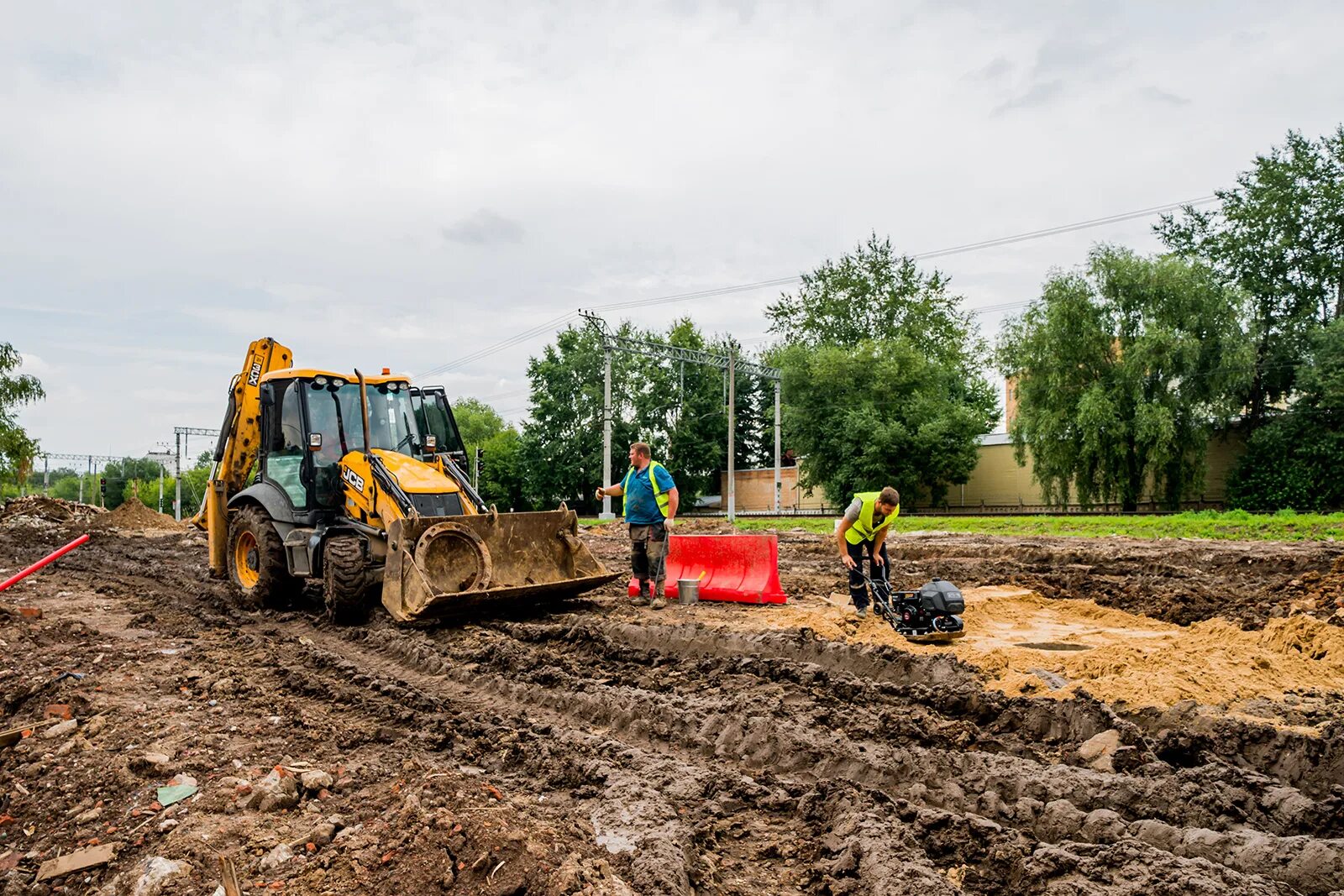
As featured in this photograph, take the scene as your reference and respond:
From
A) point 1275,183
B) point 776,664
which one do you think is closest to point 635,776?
point 776,664

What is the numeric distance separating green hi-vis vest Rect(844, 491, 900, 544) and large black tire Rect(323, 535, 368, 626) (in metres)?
4.55

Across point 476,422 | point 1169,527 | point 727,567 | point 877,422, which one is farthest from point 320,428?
point 476,422

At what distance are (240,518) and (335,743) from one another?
227 inches

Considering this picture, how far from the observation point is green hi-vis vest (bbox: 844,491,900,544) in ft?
27.0

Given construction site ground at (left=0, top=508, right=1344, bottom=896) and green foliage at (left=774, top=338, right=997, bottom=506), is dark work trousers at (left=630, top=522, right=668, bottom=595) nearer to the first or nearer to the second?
construction site ground at (left=0, top=508, right=1344, bottom=896)

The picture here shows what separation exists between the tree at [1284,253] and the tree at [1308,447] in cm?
117

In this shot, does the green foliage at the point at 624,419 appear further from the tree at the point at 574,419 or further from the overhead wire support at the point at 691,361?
the overhead wire support at the point at 691,361

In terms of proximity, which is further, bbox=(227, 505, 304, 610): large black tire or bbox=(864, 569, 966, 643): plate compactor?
bbox=(227, 505, 304, 610): large black tire

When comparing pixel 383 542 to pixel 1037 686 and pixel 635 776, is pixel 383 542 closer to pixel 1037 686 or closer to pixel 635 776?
pixel 635 776

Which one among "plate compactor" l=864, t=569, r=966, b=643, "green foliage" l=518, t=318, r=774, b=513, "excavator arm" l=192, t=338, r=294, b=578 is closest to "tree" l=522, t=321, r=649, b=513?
"green foliage" l=518, t=318, r=774, b=513

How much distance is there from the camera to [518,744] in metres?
4.91

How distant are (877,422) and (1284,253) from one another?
15.2 meters

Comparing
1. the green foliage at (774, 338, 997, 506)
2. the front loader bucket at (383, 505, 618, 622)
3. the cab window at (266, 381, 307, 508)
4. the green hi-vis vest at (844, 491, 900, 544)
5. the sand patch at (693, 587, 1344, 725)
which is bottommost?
the sand patch at (693, 587, 1344, 725)

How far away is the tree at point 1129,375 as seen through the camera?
93.0 feet
